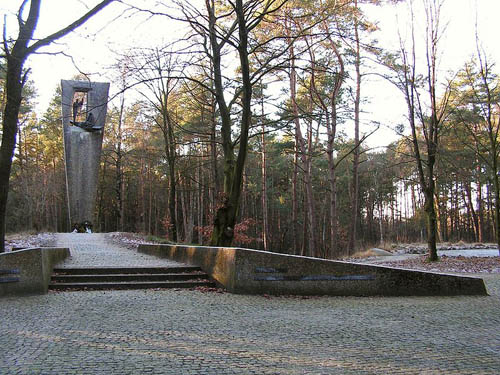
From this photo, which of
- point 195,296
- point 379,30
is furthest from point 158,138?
point 195,296

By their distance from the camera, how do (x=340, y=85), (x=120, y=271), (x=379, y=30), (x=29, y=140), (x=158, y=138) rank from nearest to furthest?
(x=120, y=271), (x=379, y=30), (x=340, y=85), (x=158, y=138), (x=29, y=140)

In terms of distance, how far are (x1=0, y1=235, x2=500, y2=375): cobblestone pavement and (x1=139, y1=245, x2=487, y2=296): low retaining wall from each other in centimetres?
34

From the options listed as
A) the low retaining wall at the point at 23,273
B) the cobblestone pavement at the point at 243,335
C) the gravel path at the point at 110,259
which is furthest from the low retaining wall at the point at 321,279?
the low retaining wall at the point at 23,273

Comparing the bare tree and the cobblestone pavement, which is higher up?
the bare tree

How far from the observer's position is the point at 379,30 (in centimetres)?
1697

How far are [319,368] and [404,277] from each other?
412 centimetres

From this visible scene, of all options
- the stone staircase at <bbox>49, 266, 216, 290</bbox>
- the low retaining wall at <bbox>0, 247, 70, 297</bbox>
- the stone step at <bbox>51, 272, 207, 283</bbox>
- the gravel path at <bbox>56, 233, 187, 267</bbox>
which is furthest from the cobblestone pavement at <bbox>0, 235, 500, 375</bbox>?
the gravel path at <bbox>56, 233, 187, 267</bbox>

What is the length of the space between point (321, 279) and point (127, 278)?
3.32 meters

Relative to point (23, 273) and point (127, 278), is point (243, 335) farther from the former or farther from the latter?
point (127, 278)

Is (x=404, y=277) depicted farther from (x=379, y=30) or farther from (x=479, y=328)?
(x=379, y=30)

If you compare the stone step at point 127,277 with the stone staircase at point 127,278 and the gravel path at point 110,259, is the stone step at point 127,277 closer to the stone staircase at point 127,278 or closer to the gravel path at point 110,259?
the stone staircase at point 127,278

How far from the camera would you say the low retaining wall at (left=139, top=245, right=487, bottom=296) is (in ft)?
21.2

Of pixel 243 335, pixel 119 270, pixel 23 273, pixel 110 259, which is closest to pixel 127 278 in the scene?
pixel 119 270

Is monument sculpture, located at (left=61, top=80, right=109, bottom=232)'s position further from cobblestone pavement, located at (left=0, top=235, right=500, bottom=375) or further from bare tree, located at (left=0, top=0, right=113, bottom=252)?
cobblestone pavement, located at (left=0, top=235, right=500, bottom=375)
